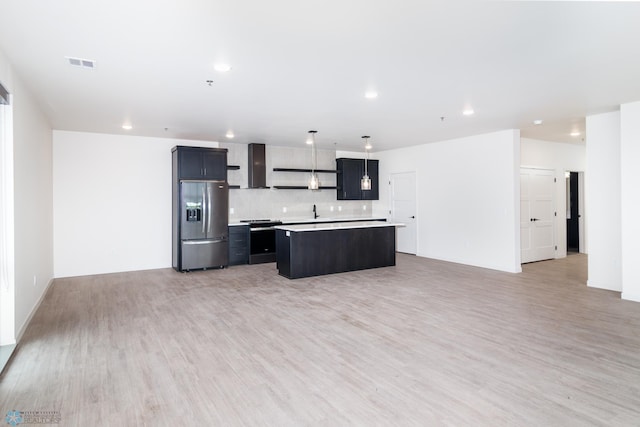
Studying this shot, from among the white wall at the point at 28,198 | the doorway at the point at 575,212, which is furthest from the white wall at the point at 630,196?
the white wall at the point at 28,198

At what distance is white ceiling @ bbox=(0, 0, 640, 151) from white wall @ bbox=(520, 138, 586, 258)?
2237 mm

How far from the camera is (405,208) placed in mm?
9195

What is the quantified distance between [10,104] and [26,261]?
1.75 metres

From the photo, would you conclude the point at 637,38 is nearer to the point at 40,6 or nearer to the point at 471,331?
the point at 471,331

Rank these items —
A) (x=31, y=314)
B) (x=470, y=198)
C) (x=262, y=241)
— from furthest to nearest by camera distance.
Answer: (x=262, y=241) → (x=470, y=198) → (x=31, y=314)

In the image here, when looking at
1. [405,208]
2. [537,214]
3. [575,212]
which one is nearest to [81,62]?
[405,208]

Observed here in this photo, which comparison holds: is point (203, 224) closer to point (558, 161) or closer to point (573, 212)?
point (558, 161)

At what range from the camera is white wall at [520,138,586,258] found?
7977 millimetres

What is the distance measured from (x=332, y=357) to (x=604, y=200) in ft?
16.3

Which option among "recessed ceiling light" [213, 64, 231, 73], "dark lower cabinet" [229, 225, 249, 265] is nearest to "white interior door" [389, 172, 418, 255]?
"dark lower cabinet" [229, 225, 249, 265]


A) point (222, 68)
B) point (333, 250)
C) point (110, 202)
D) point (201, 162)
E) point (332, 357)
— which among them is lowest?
point (332, 357)

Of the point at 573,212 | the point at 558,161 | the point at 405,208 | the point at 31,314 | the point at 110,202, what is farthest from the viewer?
the point at 573,212

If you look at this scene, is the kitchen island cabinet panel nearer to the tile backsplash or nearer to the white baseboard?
the tile backsplash

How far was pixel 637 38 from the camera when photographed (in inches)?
115
